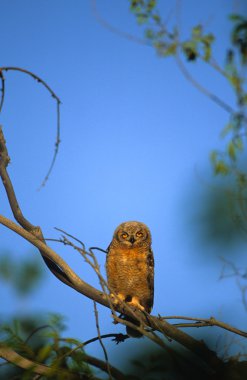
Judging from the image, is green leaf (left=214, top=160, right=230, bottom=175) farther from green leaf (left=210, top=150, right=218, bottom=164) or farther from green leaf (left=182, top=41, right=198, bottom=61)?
green leaf (left=182, top=41, right=198, bottom=61)

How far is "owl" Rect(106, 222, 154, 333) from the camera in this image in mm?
4879

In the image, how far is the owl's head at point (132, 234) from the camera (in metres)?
5.03

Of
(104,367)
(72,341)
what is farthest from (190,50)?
(72,341)

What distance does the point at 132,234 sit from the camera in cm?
507

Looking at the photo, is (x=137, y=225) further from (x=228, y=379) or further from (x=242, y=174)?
(x=228, y=379)

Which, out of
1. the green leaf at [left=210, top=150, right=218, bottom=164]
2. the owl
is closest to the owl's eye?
the owl

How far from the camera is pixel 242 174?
3271mm

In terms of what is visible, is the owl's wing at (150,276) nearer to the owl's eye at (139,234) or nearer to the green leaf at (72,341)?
the owl's eye at (139,234)

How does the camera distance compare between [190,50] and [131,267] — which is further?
[131,267]

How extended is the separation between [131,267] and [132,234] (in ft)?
1.16

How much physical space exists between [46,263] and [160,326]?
82 cm

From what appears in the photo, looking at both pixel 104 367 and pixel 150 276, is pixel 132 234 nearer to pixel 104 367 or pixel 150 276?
pixel 150 276

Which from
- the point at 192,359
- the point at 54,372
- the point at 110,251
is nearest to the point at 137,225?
the point at 110,251

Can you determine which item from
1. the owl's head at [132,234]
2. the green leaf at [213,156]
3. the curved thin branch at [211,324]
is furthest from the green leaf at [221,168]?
the owl's head at [132,234]
